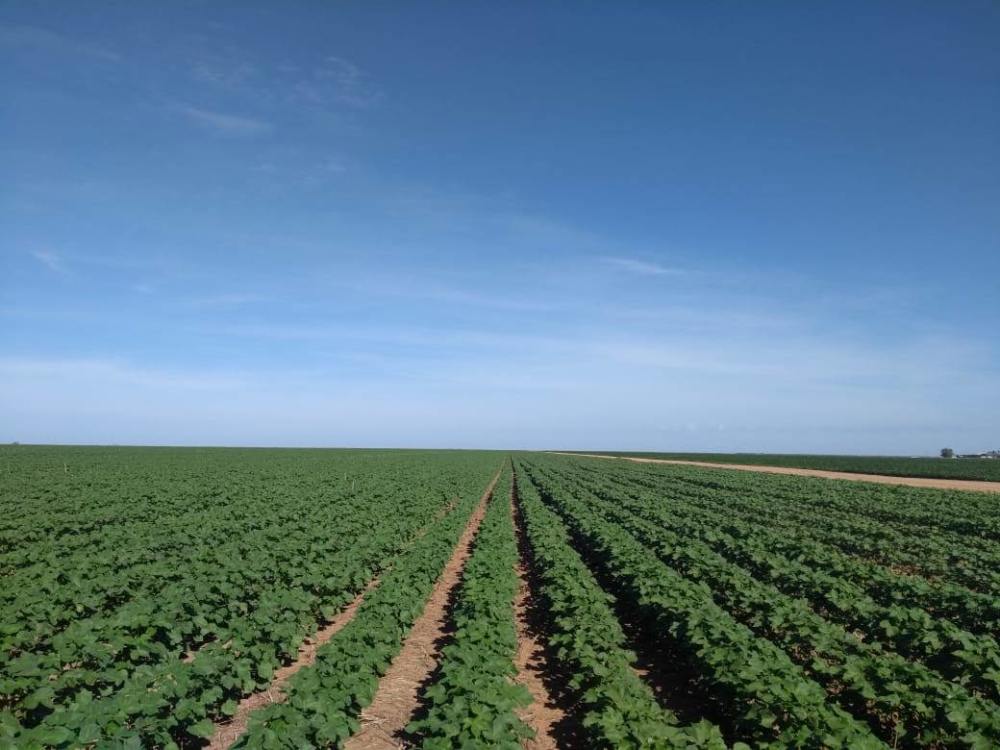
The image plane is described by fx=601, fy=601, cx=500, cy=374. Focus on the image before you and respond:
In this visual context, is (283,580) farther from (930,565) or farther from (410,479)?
Answer: (410,479)

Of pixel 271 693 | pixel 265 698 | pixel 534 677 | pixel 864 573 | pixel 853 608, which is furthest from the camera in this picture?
pixel 864 573

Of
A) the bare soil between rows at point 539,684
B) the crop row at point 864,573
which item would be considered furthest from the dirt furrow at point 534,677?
the crop row at point 864,573

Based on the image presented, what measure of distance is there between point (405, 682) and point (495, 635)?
4.40 ft

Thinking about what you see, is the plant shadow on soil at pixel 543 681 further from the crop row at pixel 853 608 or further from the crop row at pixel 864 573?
the crop row at pixel 864 573

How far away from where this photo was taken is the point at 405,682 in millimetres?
7957

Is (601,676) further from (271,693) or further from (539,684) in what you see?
(271,693)

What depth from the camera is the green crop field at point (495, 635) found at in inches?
218

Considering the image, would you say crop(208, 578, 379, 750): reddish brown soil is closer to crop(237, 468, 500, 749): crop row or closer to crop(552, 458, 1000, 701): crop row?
crop(237, 468, 500, 749): crop row

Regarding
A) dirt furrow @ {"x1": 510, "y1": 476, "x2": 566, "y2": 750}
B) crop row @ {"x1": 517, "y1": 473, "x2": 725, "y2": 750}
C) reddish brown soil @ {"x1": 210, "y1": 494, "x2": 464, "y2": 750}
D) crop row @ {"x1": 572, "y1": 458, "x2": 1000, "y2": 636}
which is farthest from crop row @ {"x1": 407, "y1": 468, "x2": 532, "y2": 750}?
crop row @ {"x1": 572, "y1": 458, "x2": 1000, "y2": 636}

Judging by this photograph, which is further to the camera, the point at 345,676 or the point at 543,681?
the point at 543,681

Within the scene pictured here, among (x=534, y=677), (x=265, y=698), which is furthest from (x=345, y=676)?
(x=534, y=677)

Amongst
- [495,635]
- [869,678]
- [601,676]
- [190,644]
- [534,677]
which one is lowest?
[534,677]

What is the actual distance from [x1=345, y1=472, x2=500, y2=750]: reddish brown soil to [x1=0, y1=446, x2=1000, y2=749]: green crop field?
0.07m

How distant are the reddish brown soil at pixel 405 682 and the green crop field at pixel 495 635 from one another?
2.7 inches
